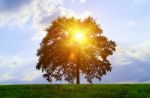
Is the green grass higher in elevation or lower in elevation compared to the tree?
lower

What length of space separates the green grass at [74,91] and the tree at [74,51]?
105ft

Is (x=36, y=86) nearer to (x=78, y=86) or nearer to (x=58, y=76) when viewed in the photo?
(x=78, y=86)

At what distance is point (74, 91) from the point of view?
34.2 meters

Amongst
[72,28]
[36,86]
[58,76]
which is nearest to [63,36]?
[72,28]

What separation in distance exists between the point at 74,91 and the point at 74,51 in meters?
35.7

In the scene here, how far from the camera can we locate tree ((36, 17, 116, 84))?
228 ft

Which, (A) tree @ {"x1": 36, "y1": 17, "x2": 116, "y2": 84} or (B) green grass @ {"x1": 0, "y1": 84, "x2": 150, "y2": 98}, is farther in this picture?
(A) tree @ {"x1": 36, "y1": 17, "x2": 116, "y2": 84}

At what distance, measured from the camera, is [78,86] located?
3612 cm

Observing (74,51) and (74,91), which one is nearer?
(74,91)

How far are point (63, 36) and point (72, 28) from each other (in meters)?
2.40

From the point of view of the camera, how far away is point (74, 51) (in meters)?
69.8

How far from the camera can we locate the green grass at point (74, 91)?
105ft

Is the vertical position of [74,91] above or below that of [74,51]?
below

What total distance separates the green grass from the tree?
32.0 metres
